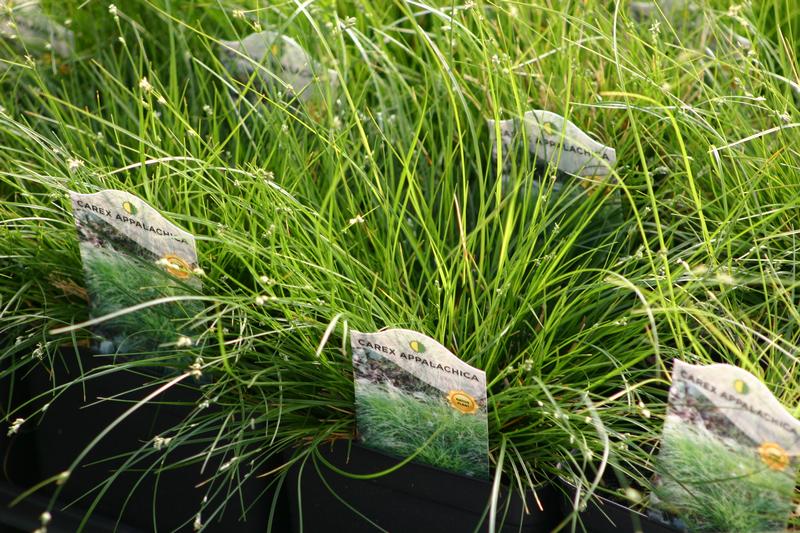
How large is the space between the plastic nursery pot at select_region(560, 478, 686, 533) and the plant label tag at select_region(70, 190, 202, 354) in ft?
1.22

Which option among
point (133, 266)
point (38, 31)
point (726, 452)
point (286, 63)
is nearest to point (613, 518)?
point (726, 452)

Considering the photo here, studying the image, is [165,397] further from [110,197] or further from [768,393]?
[768,393]

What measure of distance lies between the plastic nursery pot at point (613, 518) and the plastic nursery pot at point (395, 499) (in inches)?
1.4

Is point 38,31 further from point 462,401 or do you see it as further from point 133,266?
point 462,401

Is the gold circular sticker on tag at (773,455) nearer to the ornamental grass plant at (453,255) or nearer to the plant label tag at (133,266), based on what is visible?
the ornamental grass plant at (453,255)

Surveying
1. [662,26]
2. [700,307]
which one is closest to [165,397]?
[700,307]

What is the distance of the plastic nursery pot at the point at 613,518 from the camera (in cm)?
70

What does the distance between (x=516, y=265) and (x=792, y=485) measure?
0.28m

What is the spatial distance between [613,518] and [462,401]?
151 mm

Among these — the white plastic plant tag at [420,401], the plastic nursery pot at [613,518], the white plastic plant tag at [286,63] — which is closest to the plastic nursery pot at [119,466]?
the white plastic plant tag at [420,401]

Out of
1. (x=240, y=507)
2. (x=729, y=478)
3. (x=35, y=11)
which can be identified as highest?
(x=35, y=11)

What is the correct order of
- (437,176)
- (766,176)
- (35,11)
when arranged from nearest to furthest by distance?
1. (766,176)
2. (437,176)
3. (35,11)

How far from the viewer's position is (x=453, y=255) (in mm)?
955

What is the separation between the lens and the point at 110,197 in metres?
0.82
